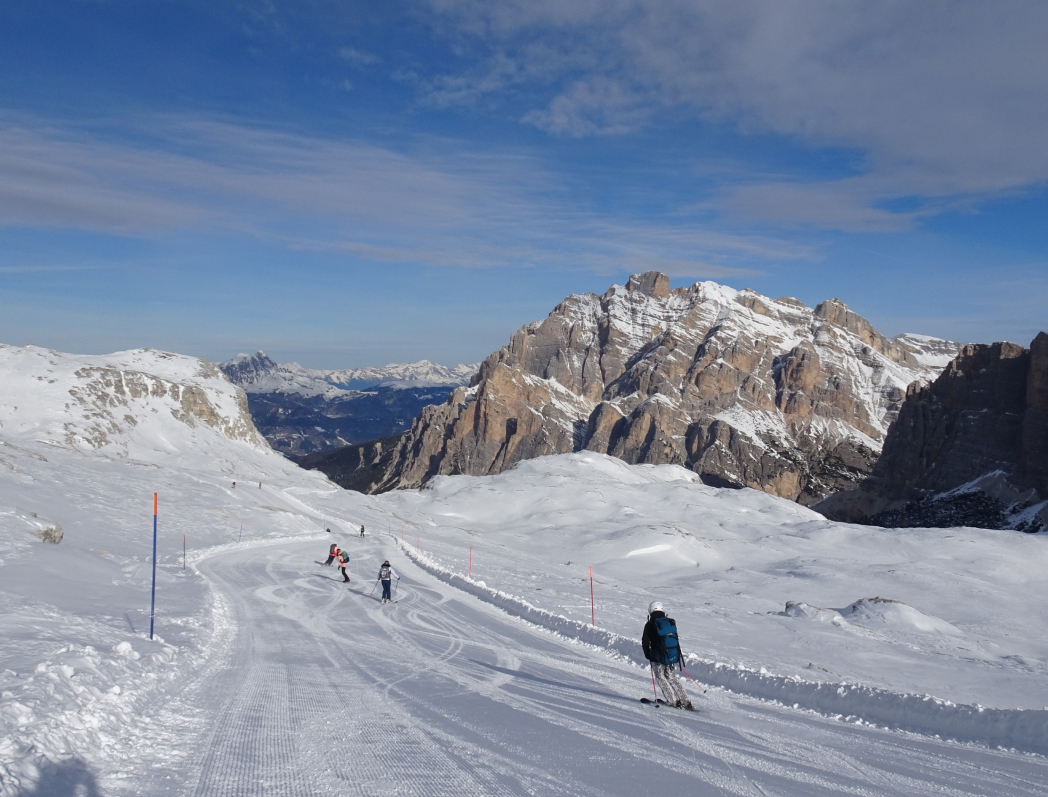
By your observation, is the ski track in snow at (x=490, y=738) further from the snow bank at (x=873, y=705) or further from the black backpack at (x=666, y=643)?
the black backpack at (x=666, y=643)

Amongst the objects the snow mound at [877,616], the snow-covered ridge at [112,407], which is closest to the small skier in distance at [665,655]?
the snow mound at [877,616]

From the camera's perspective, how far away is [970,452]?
140 m

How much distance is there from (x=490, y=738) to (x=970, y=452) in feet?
522

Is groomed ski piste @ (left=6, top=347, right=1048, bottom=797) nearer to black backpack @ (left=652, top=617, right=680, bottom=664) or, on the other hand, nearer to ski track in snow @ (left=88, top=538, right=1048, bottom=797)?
ski track in snow @ (left=88, top=538, right=1048, bottom=797)

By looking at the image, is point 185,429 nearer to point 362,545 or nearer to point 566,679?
point 362,545

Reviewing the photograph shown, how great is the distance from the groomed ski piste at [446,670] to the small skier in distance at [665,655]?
43 cm

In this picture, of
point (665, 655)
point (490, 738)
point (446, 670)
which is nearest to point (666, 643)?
point (665, 655)

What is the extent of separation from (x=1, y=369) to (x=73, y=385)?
942 cm

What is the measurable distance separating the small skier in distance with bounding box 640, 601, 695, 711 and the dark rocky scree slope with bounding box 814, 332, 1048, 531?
12559 cm

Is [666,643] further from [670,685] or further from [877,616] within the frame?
[877,616]

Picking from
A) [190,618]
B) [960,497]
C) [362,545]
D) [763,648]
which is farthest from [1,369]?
[960,497]

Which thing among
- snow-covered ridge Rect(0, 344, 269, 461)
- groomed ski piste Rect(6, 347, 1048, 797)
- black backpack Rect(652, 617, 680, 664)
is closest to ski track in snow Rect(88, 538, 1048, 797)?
groomed ski piste Rect(6, 347, 1048, 797)

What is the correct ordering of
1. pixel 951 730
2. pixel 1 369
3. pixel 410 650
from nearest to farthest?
pixel 951 730 < pixel 410 650 < pixel 1 369

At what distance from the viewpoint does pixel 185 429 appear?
11562 cm
